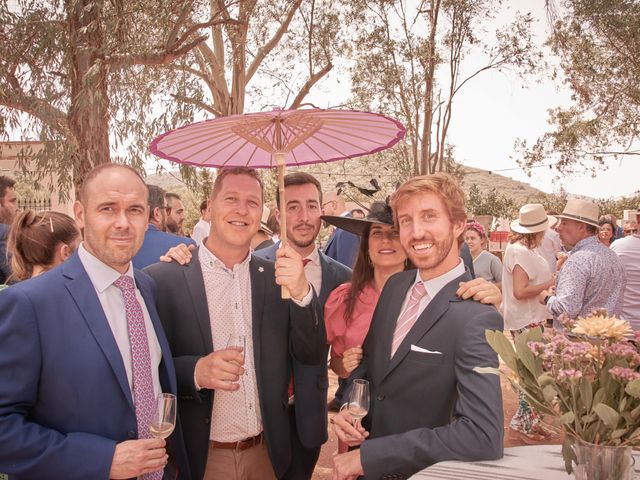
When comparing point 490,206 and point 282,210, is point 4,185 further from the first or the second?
point 490,206

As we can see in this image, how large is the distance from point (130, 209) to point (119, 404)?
2.72 feet

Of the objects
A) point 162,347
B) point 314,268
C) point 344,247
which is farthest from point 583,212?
point 162,347

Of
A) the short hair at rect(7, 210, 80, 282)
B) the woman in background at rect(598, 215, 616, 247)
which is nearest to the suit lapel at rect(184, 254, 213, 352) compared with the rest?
the short hair at rect(7, 210, 80, 282)

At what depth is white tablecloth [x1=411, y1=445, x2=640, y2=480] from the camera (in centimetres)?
201

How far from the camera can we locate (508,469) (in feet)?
6.92

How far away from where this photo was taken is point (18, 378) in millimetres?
2031

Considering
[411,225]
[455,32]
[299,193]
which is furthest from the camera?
[455,32]

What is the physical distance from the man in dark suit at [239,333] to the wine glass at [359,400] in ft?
Result: 2.21

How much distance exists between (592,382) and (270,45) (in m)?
16.7

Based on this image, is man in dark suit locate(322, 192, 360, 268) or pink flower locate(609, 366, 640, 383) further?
man in dark suit locate(322, 192, 360, 268)

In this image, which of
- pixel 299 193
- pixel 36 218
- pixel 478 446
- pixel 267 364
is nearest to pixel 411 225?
pixel 478 446

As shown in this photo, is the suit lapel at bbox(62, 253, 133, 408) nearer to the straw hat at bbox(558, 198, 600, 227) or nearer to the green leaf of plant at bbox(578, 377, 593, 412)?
the green leaf of plant at bbox(578, 377, 593, 412)

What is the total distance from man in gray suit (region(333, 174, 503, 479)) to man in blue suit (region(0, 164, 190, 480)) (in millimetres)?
844

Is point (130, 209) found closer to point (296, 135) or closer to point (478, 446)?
point (296, 135)
